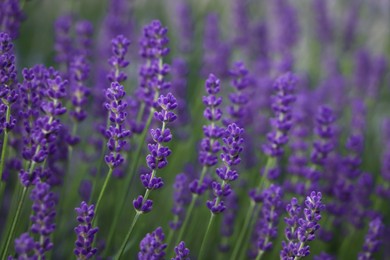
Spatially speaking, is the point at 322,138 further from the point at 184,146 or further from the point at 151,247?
the point at 151,247

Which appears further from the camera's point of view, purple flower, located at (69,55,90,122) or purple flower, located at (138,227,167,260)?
purple flower, located at (69,55,90,122)

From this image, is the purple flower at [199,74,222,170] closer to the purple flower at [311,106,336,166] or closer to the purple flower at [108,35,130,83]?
the purple flower at [108,35,130,83]

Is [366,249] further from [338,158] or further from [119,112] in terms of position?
A: [119,112]

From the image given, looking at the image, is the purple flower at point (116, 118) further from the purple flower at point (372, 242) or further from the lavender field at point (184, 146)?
the purple flower at point (372, 242)

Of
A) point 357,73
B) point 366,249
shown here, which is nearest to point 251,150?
point 366,249

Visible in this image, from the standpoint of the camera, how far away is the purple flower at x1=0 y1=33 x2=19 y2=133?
1.40m

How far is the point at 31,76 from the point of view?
5.02 ft

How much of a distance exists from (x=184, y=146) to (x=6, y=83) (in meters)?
1.25

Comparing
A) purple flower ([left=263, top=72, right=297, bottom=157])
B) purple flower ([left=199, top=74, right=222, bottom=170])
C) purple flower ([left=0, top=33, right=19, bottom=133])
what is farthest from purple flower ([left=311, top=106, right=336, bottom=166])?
purple flower ([left=0, top=33, right=19, bottom=133])

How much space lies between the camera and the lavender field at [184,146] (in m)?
1.47

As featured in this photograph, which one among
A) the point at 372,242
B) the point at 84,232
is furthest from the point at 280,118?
the point at 84,232

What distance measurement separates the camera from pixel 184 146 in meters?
2.62

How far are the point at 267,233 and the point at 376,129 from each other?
249 cm

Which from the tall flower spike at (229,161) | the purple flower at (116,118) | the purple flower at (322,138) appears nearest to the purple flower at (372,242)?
the purple flower at (322,138)
